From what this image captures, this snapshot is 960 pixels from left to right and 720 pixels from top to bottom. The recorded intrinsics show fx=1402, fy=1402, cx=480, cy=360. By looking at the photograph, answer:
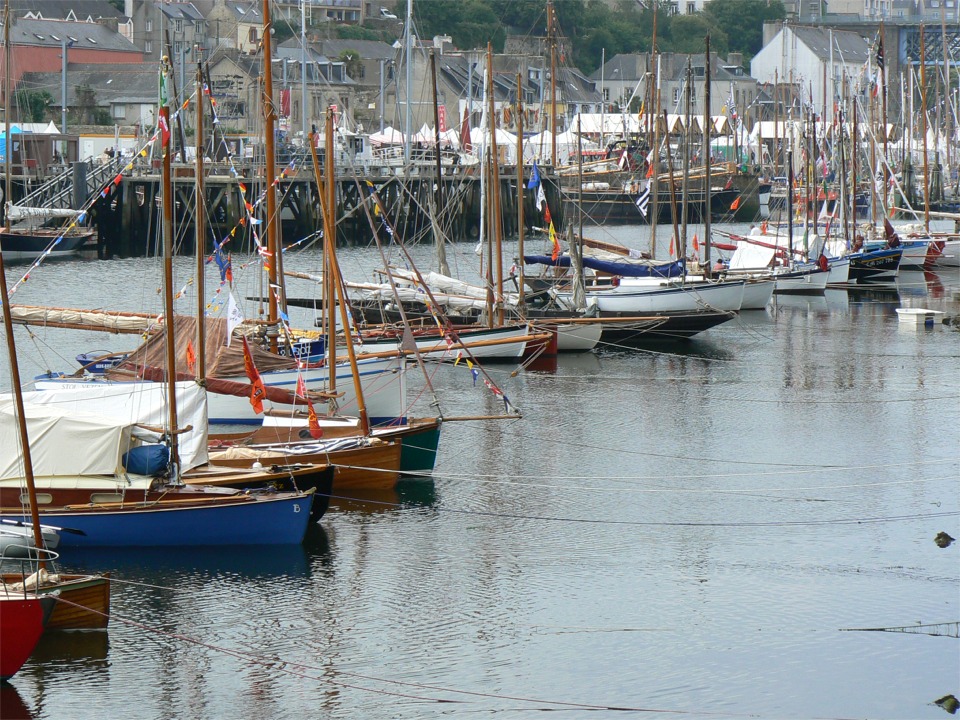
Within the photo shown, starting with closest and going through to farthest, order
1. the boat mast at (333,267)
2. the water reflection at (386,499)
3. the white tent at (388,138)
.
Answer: the boat mast at (333,267) < the water reflection at (386,499) < the white tent at (388,138)

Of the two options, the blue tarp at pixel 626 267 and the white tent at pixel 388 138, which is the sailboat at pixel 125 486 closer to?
the blue tarp at pixel 626 267

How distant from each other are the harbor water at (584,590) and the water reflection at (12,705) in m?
0.03

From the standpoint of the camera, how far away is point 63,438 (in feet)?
74.6

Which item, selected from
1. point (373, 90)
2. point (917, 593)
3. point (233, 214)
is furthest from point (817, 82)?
point (917, 593)

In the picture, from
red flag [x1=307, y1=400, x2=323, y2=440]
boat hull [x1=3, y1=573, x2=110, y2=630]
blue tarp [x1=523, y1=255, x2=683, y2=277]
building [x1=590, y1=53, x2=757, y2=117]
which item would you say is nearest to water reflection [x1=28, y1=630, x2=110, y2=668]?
boat hull [x1=3, y1=573, x2=110, y2=630]

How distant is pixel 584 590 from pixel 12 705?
8739 millimetres

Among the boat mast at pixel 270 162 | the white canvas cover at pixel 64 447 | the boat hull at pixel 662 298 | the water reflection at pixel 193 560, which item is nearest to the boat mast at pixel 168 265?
the white canvas cover at pixel 64 447

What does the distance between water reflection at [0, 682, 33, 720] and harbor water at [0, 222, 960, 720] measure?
32mm

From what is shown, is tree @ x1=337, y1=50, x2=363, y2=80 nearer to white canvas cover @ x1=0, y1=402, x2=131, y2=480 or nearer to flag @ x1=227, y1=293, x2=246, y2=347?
flag @ x1=227, y1=293, x2=246, y2=347

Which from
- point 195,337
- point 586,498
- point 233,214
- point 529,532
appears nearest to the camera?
point 529,532

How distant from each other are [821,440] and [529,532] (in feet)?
34.7

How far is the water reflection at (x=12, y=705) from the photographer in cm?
1714

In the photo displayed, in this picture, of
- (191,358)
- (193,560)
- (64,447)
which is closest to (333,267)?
(191,358)

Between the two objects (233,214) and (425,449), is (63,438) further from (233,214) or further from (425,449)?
(233,214)
